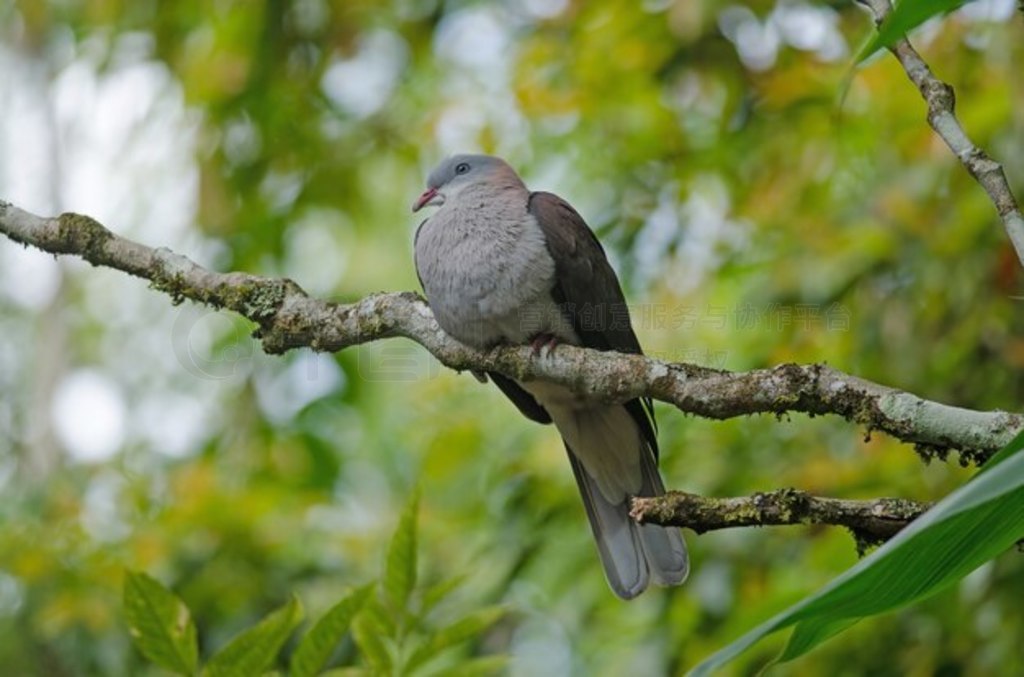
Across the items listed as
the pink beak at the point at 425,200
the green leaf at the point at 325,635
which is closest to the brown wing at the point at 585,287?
the pink beak at the point at 425,200

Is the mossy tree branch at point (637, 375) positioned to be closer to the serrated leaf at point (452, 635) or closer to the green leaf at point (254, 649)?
the serrated leaf at point (452, 635)

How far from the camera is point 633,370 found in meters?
2.26

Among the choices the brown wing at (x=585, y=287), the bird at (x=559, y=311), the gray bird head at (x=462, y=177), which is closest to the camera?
A: the bird at (x=559, y=311)

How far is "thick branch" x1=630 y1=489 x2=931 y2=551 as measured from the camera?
1820 millimetres

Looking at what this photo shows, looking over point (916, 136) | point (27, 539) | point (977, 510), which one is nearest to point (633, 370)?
point (977, 510)

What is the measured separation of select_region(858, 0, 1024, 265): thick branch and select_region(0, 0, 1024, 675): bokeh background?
1267 mm

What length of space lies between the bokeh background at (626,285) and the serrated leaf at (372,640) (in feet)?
2.65

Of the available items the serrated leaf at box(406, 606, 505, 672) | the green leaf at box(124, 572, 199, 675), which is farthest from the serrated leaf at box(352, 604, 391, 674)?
the green leaf at box(124, 572, 199, 675)

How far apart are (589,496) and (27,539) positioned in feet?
6.41

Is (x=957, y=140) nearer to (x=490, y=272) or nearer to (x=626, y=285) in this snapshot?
(x=490, y=272)

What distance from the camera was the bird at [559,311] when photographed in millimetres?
3209

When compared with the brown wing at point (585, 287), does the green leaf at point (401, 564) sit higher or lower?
lower

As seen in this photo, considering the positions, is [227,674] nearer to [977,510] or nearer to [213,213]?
[977,510]

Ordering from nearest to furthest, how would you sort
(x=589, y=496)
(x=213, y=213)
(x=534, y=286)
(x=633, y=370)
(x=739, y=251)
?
(x=633, y=370)
(x=534, y=286)
(x=589, y=496)
(x=739, y=251)
(x=213, y=213)
